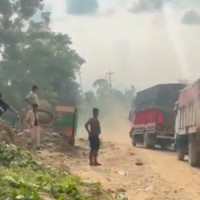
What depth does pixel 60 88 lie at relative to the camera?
43.9m

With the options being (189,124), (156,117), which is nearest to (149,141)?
(156,117)

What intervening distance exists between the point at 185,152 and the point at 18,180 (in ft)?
39.8

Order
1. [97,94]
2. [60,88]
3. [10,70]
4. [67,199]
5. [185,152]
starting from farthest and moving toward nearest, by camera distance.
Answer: [97,94]
[60,88]
[10,70]
[185,152]
[67,199]

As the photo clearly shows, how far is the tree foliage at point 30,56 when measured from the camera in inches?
1529

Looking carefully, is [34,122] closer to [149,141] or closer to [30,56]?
[149,141]

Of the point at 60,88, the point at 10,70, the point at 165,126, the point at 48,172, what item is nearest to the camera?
the point at 48,172

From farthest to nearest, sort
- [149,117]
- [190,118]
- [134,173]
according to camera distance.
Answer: [149,117] → [190,118] → [134,173]

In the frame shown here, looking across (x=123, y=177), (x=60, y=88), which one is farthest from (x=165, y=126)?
(x=60, y=88)

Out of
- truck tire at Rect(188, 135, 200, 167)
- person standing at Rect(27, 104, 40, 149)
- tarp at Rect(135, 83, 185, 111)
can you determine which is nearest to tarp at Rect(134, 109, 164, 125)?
tarp at Rect(135, 83, 185, 111)

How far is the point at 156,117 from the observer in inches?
942

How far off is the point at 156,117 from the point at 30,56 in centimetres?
1843

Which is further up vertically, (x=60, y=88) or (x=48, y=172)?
(x=60, y=88)

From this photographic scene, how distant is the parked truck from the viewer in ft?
54.3

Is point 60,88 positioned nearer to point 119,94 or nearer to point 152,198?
point 152,198
